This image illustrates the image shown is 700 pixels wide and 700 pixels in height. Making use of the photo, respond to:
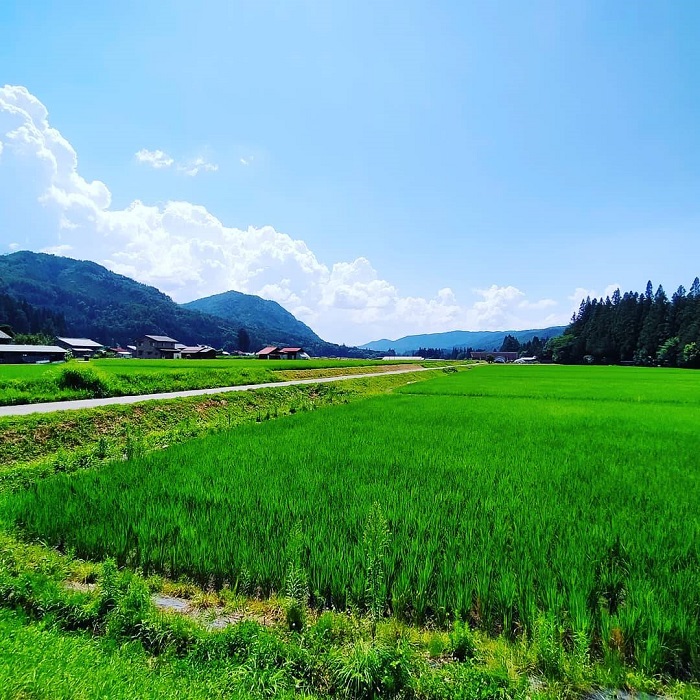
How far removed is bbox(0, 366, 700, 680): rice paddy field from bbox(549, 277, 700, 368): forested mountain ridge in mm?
85952

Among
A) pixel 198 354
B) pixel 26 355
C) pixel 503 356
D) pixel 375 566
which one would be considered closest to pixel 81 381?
pixel 375 566

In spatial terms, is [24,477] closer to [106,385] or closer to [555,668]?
[555,668]

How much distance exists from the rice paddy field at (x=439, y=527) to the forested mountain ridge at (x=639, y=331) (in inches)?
3384

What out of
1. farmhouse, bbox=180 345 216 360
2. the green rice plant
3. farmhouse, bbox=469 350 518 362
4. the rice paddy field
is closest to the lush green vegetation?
the rice paddy field

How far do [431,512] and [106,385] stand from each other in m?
17.3

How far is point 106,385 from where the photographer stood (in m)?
17.5

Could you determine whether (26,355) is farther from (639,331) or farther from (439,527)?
(639,331)

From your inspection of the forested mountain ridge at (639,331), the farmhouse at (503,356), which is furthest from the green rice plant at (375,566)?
the farmhouse at (503,356)

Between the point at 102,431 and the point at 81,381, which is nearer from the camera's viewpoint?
the point at 102,431

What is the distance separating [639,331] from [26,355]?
118743 mm

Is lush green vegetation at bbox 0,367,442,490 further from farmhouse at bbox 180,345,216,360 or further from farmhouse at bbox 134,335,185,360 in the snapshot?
farmhouse at bbox 134,335,185,360

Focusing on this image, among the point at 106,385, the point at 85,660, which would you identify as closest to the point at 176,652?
the point at 85,660

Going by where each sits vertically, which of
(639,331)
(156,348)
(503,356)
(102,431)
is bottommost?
(102,431)

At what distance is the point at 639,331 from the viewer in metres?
89.4
